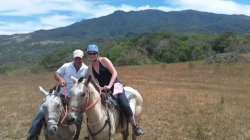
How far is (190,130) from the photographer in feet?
40.0

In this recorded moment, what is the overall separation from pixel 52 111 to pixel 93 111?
73 cm

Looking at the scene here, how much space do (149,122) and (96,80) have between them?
6224mm

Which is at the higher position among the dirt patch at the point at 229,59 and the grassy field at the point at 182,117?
the grassy field at the point at 182,117

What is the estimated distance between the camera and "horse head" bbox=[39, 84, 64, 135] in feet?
22.3

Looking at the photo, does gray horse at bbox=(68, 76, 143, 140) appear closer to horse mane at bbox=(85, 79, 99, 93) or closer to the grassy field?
horse mane at bbox=(85, 79, 99, 93)

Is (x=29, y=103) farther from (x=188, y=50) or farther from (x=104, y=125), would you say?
(x=188, y=50)

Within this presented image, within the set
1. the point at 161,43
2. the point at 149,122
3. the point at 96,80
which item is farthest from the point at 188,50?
the point at 96,80

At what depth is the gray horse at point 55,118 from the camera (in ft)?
22.5

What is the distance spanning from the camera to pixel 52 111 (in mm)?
7008

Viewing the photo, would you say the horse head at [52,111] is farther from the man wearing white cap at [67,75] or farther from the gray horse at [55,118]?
the man wearing white cap at [67,75]

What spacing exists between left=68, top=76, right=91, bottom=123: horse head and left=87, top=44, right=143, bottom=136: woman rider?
0.76 m

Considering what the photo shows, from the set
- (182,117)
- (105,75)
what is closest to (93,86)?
(105,75)

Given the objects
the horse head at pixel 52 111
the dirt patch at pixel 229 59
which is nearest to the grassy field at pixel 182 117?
the horse head at pixel 52 111

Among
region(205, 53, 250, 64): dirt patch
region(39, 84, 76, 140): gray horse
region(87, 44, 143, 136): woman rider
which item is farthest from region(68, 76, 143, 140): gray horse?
region(205, 53, 250, 64): dirt patch
